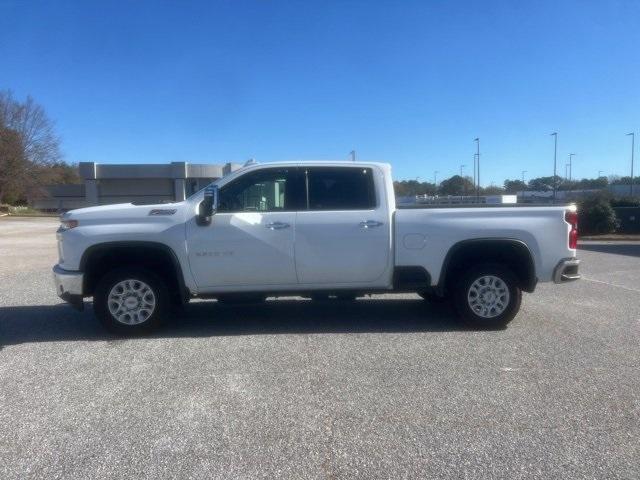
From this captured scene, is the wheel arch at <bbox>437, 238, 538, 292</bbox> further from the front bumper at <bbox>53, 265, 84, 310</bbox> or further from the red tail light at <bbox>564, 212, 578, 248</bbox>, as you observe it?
the front bumper at <bbox>53, 265, 84, 310</bbox>

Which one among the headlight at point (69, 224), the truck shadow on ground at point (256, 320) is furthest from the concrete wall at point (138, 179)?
the headlight at point (69, 224)

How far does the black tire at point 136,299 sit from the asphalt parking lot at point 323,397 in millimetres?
183

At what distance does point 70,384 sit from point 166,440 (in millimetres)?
1627

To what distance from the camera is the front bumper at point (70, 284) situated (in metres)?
6.73

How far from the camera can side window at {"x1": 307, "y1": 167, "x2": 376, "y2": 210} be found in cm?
709

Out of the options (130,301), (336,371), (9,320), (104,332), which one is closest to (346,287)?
(336,371)

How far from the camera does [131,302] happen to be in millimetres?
6840

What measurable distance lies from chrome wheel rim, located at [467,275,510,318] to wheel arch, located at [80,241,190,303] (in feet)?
11.3

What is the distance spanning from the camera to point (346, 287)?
708 centimetres

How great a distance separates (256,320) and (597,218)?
26.4 m

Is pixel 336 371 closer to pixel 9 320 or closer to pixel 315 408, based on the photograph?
pixel 315 408

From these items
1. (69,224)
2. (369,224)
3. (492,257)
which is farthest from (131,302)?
(492,257)

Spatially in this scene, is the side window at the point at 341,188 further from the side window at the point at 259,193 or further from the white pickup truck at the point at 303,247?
the side window at the point at 259,193

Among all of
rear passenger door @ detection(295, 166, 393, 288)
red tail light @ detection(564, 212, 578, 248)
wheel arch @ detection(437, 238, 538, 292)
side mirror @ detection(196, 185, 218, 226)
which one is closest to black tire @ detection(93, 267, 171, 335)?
side mirror @ detection(196, 185, 218, 226)
